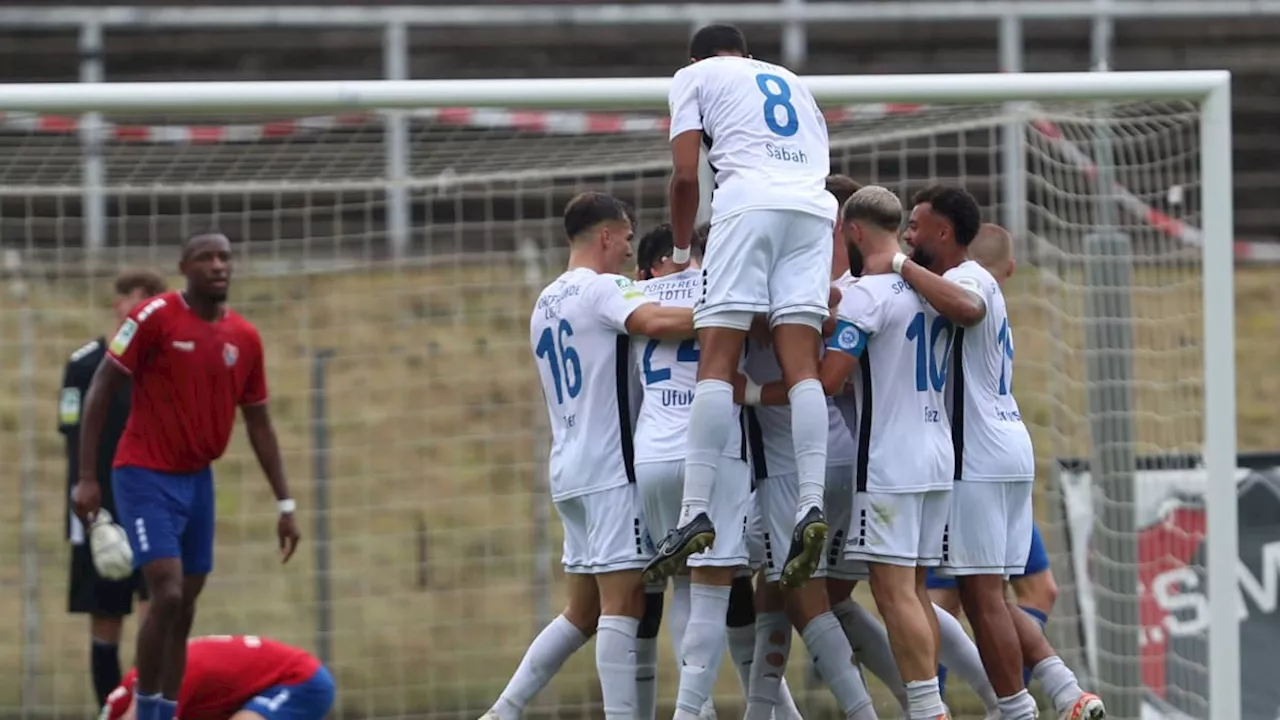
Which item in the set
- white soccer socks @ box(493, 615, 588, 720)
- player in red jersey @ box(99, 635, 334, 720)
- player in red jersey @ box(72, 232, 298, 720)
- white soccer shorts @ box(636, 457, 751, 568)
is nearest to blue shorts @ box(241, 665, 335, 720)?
player in red jersey @ box(99, 635, 334, 720)

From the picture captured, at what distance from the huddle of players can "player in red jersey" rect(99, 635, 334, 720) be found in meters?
1.39

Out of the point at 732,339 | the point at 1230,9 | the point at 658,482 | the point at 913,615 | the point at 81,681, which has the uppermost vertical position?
the point at 1230,9

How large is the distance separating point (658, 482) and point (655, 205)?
616 centimetres

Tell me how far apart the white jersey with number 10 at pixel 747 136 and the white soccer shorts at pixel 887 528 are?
1070 mm

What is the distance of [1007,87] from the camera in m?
8.46

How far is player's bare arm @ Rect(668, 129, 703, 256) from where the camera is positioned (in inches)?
268

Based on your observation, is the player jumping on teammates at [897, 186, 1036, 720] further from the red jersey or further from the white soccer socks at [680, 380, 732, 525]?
the red jersey

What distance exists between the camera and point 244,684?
862cm

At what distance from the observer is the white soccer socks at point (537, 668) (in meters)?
7.64

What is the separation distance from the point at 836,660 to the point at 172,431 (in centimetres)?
338

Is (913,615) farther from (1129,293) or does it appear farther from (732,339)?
(1129,293)

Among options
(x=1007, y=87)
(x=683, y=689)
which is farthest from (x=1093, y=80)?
(x=683, y=689)

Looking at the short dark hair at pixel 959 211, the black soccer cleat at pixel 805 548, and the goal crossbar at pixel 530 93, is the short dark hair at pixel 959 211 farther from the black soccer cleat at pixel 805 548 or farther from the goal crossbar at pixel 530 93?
the black soccer cleat at pixel 805 548

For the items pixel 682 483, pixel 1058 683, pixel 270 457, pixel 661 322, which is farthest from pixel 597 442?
pixel 270 457
